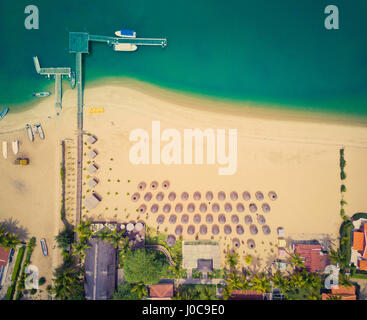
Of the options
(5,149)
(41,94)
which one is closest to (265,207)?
(41,94)

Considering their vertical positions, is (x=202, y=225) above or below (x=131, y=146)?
below

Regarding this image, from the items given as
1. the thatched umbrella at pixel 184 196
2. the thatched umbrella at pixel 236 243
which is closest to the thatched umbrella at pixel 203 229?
the thatched umbrella at pixel 236 243

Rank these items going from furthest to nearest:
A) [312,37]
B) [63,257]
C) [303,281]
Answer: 1. [312,37]
2. [63,257]
3. [303,281]

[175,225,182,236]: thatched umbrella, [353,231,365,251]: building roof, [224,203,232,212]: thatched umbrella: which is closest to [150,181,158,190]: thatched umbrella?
[175,225,182,236]: thatched umbrella

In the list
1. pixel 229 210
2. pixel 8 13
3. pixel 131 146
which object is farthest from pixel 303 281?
pixel 8 13

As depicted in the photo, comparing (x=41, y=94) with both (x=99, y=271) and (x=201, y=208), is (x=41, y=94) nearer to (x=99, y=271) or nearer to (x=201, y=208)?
(x=99, y=271)

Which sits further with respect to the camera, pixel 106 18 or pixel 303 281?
pixel 106 18

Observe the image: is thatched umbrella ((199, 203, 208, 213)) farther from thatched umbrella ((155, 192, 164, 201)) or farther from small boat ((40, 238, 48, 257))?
small boat ((40, 238, 48, 257))

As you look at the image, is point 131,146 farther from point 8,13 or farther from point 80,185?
point 8,13
